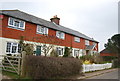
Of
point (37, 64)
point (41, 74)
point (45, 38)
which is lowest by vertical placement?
point (41, 74)

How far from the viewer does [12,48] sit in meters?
15.0

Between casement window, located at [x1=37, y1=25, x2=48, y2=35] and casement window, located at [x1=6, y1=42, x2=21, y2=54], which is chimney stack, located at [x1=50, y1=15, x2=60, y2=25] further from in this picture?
casement window, located at [x1=6, y1=42, x2=21, y2=54]

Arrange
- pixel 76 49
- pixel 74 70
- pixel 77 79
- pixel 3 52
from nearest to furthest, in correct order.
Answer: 1. pixel 77 79
2. pixel 74 70
3. pixel 3 52
4. pixel 76 49

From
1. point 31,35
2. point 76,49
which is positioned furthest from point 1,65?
point 76,49

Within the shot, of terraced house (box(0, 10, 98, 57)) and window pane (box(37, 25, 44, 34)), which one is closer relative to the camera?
terraced house (box(0, 10, 98, 57))

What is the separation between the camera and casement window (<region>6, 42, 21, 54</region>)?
47.7 ft

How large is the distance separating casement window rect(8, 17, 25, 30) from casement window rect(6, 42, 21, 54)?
2.30 metres

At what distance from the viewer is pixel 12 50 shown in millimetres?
14922

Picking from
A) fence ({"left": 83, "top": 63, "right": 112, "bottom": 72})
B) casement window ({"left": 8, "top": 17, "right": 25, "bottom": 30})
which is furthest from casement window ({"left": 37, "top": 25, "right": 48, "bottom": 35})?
fence ({"left": 83, "top": 63, "right": 112, "bottom": 72})

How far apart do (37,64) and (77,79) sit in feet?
12.3

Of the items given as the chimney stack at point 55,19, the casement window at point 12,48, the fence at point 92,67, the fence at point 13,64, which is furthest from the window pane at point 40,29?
the fence at point 92,67

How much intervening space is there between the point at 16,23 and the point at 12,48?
11.1 ft

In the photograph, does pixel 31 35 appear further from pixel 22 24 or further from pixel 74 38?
pixel 74 38

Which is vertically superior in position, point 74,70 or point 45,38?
point 45,38
